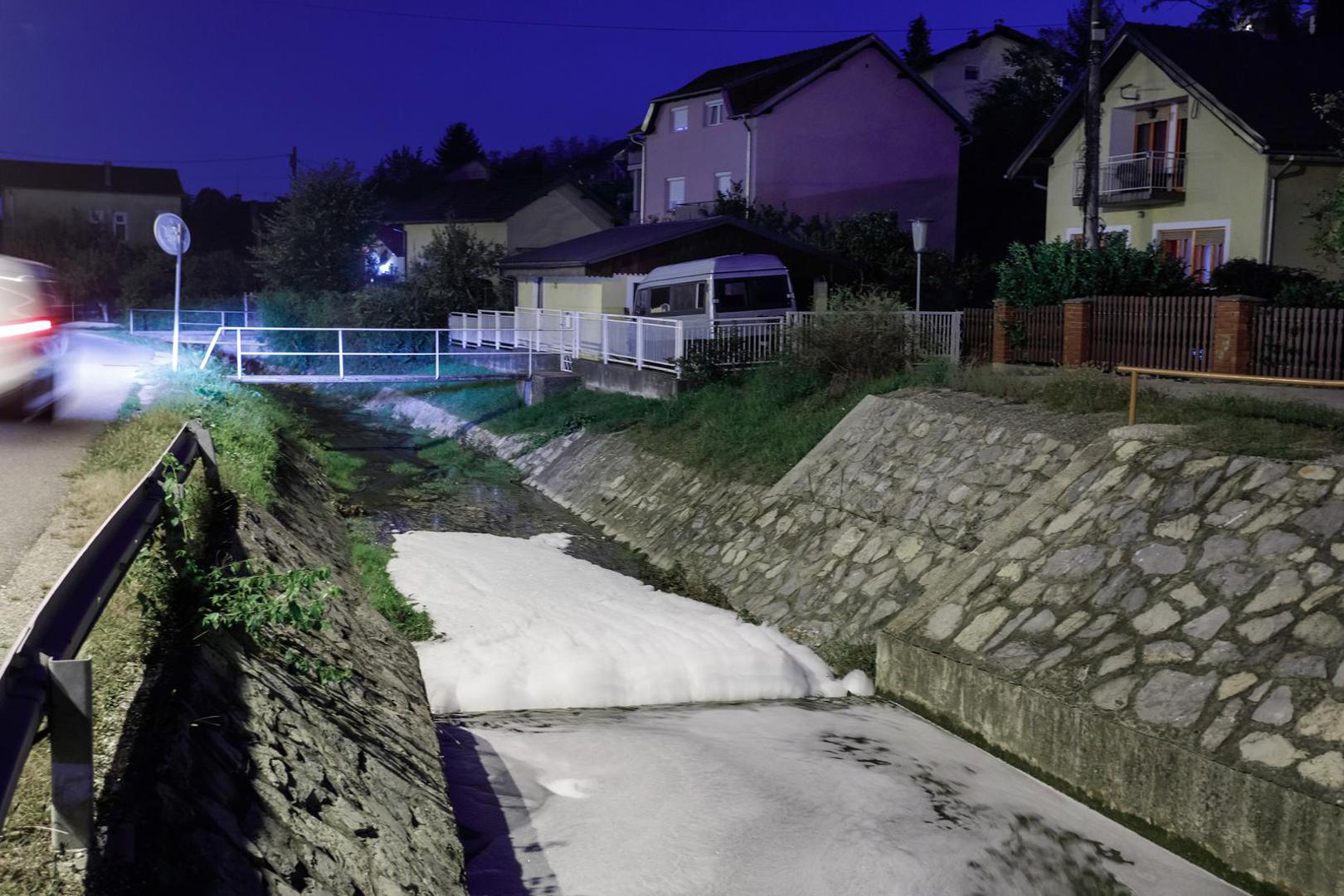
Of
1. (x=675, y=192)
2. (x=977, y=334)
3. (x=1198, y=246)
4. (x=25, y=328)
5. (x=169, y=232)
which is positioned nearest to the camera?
(x=25, y=328)

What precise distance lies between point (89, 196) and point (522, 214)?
137 ft

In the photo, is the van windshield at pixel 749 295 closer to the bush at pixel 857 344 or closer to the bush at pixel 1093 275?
the bush at pixel 1093 275

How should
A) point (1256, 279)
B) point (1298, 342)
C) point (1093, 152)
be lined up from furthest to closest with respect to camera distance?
point (1093, 152), point (1256, 279), point (1298, 342)

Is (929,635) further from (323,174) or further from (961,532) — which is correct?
(323,174)

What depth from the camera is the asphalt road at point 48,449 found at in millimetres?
8312

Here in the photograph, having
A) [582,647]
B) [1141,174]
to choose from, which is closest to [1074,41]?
[1141,174]

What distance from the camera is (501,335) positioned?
36.1m

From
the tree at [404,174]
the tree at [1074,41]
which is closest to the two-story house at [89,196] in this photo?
the tree at [404,174]

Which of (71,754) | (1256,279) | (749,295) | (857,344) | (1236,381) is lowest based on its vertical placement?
(71,754)

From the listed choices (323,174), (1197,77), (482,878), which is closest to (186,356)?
(482,878)

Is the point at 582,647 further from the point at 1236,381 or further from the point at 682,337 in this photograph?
the point at 682,337

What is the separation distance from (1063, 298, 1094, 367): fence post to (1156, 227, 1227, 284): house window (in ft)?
36.1

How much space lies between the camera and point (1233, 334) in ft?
62.7

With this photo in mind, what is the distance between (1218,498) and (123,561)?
335 inches
